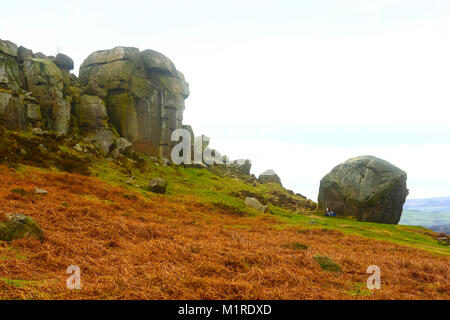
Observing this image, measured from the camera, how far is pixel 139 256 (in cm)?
1062

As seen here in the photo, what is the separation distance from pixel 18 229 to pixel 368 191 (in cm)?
4057

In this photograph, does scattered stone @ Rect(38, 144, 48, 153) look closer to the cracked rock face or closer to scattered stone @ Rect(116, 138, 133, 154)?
scattered stone @ Rect(116, 138, 133, 154)

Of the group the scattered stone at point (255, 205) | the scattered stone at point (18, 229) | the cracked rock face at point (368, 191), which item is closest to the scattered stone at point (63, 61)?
the scattered stone at point (255, 205)

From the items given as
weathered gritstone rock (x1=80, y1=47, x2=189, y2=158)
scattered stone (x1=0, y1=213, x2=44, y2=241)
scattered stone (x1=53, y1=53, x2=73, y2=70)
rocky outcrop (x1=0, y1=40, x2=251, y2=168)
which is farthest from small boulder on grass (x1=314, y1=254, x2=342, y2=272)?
scattered stone (x1=53, y1=53, x2=73, y2=70)

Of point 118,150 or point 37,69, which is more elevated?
point 37,69

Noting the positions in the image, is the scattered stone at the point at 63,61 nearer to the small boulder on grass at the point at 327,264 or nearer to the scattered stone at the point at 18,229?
the scattered stone at the point at 18,229

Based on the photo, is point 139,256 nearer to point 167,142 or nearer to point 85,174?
point 85,174

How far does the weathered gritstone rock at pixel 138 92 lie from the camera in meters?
50.0

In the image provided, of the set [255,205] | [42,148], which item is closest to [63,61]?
[42,148]

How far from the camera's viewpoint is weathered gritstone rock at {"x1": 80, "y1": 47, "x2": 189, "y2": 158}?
164 feet

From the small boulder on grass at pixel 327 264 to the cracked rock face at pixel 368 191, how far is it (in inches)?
1256
